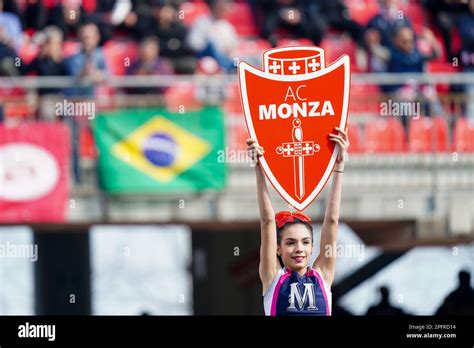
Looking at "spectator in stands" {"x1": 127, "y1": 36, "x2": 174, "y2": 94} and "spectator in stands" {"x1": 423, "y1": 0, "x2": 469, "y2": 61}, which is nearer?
"spectator in stands" {"x1": 423, "y1": 0, "x2": 469, "y2": 61}

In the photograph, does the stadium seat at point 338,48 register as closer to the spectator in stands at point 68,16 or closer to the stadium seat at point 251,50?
the stadium seat at point 251,50

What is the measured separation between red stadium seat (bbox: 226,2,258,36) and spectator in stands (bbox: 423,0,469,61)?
102 centimetres

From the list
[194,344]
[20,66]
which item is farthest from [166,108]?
[194,344]

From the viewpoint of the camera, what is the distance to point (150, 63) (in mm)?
6441

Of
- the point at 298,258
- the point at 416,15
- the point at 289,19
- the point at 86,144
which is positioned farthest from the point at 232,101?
the point at 416,15

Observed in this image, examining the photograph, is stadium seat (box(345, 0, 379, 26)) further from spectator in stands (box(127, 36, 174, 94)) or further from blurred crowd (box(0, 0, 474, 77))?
spectator in stands (box(127, 36, 174, 94))

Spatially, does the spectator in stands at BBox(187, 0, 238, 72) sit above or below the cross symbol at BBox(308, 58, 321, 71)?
above

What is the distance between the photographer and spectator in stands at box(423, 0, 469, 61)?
245 inches

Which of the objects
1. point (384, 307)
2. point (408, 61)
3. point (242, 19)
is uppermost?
point (242, 19)

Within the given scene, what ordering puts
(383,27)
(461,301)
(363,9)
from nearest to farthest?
(461,301) < (383,27) < (363,9)

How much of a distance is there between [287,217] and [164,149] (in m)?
1.01

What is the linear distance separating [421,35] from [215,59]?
1.17 m

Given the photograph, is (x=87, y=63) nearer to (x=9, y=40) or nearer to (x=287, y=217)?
(x=9, y=40)

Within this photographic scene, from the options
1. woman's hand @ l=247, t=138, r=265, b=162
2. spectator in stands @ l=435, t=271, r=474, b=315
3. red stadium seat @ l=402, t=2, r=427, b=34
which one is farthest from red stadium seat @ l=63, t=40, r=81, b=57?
spectator in stands @ l=435, t=271, r=474, b=315
